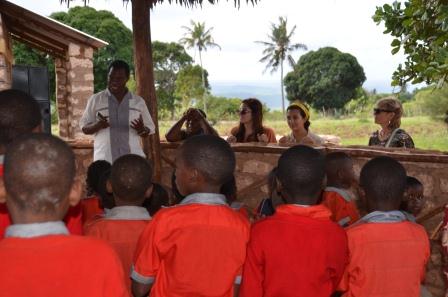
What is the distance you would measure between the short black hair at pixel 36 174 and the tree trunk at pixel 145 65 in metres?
3.73

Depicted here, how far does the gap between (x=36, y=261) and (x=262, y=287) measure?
0.99m

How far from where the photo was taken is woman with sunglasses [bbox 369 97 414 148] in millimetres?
4645

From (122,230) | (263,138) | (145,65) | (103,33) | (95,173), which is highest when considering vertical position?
(103,33)

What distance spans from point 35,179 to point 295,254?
41.6 inches

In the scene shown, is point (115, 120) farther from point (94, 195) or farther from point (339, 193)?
point (339, 193)

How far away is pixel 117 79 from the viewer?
439 cm

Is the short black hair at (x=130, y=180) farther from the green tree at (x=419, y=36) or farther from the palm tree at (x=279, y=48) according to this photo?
the palm tree at (x=279, y=48)

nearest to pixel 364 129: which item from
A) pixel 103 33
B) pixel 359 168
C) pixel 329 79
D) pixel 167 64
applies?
pixel 103 33

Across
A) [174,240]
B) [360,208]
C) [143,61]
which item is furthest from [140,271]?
[143,61]

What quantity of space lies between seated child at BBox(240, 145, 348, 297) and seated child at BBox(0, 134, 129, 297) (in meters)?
0.74

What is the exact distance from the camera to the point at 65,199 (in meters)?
1.52

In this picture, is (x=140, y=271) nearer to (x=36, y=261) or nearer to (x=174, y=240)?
(x=174, y=240)

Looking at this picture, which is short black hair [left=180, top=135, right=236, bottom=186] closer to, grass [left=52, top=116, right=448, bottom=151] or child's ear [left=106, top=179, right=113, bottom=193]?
child's ear [left=106, top=179, right=113, bottom=193]

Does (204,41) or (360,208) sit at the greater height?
(204,41)
